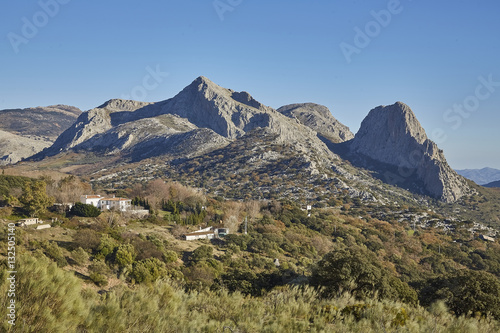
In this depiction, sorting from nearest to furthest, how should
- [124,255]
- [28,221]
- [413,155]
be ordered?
[124,255]
[28,221]
[413,155]

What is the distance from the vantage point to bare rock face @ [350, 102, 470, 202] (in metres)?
150

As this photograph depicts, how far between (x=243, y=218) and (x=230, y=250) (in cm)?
1836

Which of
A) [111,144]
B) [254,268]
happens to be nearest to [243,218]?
[254,268]

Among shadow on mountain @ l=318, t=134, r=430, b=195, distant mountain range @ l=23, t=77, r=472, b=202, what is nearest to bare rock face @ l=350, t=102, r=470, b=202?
distant mountain range @ l=23, t=77, r=472, b=202

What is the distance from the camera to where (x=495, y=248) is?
62375 mm

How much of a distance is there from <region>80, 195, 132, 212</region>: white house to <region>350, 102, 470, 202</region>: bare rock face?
135 metres

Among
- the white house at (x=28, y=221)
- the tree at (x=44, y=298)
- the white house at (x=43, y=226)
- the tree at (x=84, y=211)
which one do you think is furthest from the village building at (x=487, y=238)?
the tree at (x=44, y=298)

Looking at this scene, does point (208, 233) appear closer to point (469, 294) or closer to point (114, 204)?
point (114, 204)

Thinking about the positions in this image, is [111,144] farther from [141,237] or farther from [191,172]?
[141,237]

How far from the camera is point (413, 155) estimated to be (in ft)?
582

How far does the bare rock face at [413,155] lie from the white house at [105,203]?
443 ft

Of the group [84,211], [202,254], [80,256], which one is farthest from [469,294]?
[84,211]

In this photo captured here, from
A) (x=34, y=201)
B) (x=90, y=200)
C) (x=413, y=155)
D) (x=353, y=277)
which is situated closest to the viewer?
(x=353, y=277)

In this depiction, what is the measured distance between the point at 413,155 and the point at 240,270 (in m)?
170
